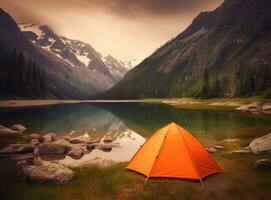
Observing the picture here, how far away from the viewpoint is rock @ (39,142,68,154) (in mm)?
24819

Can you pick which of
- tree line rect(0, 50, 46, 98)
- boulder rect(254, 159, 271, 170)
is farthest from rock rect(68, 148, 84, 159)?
tree line rect(0, 50, 46, 98)

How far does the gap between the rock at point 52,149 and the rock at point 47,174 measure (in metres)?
9.58

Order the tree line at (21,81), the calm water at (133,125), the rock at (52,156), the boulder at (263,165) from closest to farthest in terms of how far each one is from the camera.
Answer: the boulder at (263,165), the rock at (52,156), the calm water at (133,125), the tree line at (21,81)

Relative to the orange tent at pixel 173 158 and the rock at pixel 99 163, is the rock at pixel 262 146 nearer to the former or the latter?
the orange tent at pixel 173 158

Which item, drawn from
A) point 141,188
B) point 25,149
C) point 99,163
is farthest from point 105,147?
point 141,188

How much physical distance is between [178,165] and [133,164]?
3.37 meters

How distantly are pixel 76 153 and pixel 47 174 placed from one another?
10.2 m

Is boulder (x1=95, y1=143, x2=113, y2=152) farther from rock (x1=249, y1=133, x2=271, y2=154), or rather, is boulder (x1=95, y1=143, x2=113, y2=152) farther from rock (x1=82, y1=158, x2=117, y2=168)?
rock (x1=249, y1=133, x2=271, y2=154)

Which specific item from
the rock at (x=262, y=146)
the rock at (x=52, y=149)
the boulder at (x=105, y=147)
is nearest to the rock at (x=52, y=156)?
the rock at (x=52, y=149)

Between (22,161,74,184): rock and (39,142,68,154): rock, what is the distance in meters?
9.58

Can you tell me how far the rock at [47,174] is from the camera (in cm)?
1408

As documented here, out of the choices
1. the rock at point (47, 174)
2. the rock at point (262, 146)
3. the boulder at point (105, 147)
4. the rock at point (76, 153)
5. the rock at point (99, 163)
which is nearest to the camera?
the rock at point (47, 174)

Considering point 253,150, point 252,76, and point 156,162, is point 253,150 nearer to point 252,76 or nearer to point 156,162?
point 156,162

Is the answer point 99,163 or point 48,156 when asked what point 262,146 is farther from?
point 48,156
